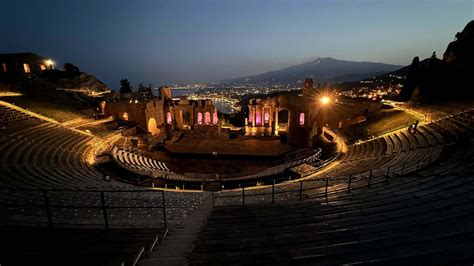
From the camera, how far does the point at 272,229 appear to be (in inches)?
208

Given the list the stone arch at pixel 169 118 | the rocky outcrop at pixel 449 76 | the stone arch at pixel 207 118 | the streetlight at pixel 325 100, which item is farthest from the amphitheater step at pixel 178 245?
the stone arch at pixel 169 118

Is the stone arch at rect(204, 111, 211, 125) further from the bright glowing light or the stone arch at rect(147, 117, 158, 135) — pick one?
the bright glowing light

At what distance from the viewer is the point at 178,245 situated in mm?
4855

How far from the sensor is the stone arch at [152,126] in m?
34.4

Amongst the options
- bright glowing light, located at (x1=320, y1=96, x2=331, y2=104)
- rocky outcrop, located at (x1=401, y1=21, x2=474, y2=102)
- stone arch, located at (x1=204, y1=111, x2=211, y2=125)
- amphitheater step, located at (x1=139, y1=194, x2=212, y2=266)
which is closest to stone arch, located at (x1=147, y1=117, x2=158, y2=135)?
stone arch, located at (x1=204, y1=111, x2=211, y2=125)

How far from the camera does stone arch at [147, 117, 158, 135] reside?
113 ft

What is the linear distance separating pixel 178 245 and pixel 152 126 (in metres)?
33.0

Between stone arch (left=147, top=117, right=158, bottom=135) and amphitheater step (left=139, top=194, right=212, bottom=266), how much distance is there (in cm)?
3035

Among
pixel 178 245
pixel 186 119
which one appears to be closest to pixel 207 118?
pixel 186 119

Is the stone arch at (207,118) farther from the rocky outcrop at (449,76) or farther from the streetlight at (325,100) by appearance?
the rocky outcrop at (449,76)

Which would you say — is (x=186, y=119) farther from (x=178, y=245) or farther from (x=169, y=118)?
(x=178, y=245)

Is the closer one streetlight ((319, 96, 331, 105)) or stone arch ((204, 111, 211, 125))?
streetlight ((319, 96, 331, 105))

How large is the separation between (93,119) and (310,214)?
3342cm

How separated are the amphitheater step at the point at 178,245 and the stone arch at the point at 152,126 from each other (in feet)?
99.6
